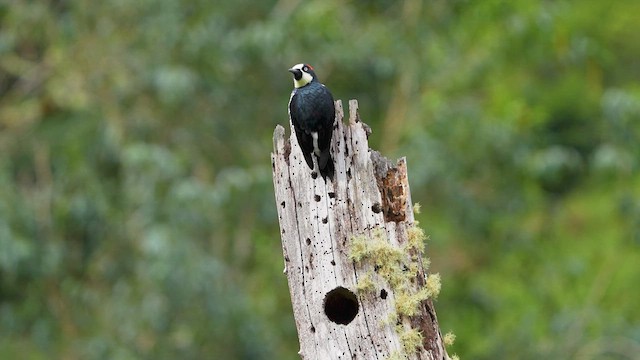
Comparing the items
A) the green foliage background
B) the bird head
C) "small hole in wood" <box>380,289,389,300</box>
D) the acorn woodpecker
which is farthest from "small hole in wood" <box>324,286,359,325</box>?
the green foliage background

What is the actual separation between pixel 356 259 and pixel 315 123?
57 centimetres

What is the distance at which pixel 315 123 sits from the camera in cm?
473

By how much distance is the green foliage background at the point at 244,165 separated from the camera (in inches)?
384

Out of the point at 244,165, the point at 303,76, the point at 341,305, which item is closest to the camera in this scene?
the point at 341,305

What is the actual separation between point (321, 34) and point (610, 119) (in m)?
2.46

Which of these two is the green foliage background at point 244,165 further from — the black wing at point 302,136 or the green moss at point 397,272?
the green moss at point 397,272

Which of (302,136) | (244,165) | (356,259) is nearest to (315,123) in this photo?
(302,136)

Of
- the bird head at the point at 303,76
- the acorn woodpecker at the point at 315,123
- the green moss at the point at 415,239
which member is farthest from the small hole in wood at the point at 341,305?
the bird head at the point at 303,76

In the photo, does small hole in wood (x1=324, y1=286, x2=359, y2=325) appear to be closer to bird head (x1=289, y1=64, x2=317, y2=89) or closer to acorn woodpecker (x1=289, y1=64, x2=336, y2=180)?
acorn woodpecker (x1=289, y1=64, x2=336, y2=180)

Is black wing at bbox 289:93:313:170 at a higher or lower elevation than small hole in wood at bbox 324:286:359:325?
higher

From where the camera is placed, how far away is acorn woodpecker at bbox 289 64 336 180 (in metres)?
4.71

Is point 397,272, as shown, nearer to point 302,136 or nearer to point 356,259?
point 356,259

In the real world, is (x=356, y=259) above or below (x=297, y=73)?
below

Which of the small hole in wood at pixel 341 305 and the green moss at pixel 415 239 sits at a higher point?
the green moss at pixel 415 239
